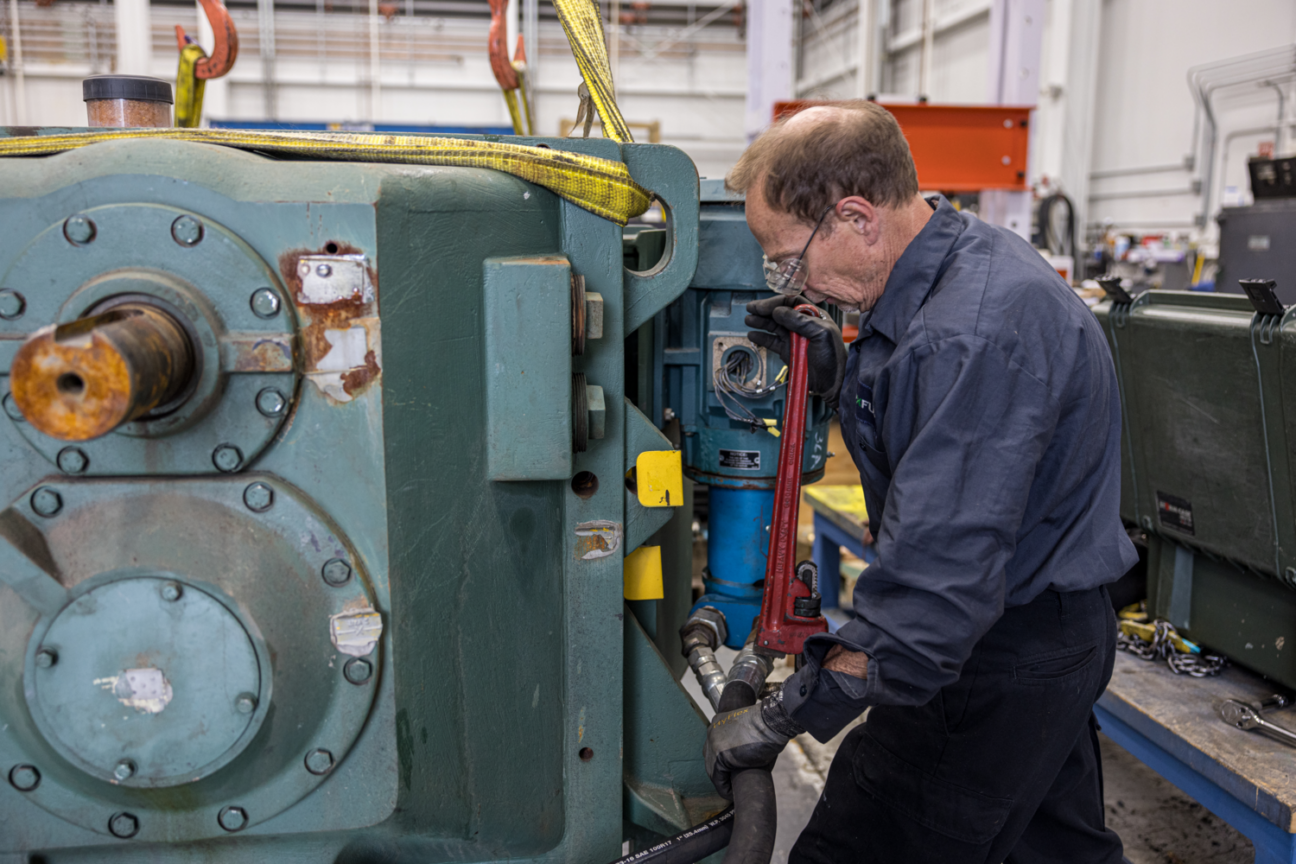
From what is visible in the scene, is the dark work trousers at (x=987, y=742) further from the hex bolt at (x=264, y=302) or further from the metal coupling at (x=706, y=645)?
the hex bolt at (x=264, y=302)

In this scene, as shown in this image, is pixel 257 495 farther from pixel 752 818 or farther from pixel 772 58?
pixel 772 58

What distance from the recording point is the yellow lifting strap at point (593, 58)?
3.85 feet

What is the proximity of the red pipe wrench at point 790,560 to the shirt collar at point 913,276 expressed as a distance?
0.62 ft

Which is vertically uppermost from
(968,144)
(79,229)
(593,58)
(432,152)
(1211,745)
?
(968,144)

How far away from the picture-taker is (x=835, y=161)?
1069 millimetres

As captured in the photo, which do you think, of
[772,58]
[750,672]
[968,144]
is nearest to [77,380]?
[750,672]

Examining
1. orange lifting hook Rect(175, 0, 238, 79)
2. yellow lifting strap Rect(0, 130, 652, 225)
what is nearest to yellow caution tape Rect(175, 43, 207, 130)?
orange lifting hook Rect(175, 0, 238, 79)

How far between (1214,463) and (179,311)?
5.68 ft

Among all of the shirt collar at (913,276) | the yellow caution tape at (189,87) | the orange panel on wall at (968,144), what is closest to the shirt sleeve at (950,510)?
the shirt collar at (913,276)

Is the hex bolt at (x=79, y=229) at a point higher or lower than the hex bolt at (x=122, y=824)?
higher

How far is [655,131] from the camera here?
8.98 m

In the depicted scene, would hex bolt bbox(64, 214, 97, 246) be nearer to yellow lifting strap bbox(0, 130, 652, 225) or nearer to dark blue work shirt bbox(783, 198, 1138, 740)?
yellow lifting strap bbox(0, 130, 652, 225)

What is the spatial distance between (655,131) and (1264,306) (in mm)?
8058

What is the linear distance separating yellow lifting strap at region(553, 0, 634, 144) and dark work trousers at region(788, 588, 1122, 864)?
0.82 meters
